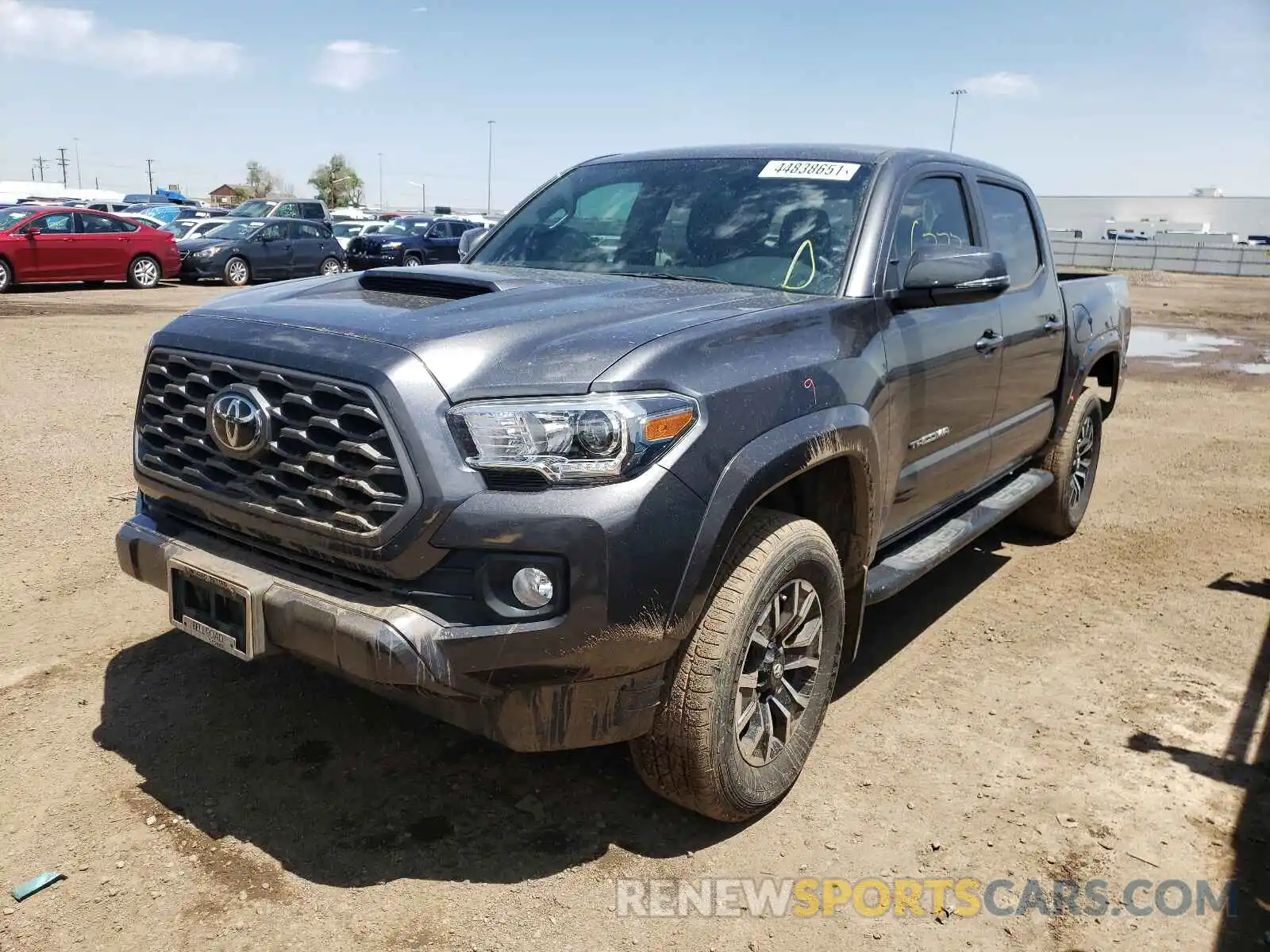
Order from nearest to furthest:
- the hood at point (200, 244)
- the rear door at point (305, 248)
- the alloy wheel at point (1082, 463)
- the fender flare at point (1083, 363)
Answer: the fender flare at point (1083, 363) → the alloy wheel at point (1082, 463) → the hood at point (200, 244) → the rear door at point (305, 248)

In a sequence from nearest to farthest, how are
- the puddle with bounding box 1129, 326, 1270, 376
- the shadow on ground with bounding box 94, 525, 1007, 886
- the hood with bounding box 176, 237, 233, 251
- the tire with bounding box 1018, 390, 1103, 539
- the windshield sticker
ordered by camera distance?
the shadow on ground with bounding box 94, 525, 1007, 886 < the windshield sticker < the tire with bounding box 1018, 390, 1103, 539 < the puddle with bounding box 1129, 326, 1270, 376 < the hood with bounding box 176, 237, 233, 251

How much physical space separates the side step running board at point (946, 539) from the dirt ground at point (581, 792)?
19.7 inches

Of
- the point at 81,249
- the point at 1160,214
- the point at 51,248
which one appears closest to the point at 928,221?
the point at 51,248

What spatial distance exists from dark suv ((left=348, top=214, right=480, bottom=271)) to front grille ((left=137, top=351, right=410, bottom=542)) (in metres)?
20.7

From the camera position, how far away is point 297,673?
13.2ft

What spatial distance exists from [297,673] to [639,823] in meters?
1.58

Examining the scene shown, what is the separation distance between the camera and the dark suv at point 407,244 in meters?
23.9

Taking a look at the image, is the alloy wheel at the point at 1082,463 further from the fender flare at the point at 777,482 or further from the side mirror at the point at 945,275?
the fender flare at the point at 777,482


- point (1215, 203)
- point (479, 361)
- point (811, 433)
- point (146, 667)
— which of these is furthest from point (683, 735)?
point (1215, 203)

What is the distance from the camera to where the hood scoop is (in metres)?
3.35

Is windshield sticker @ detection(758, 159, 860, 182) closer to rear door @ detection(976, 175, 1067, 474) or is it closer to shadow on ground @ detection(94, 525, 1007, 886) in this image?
rear door @ detection(976, 175, 1067, 474)

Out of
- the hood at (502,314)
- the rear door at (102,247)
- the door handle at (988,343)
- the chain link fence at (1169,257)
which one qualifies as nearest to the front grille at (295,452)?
the hood at (502,314)

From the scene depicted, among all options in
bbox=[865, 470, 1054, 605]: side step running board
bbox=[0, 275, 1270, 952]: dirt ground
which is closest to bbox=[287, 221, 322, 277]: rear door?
bbox=[0, 275, 1270, 952]: dirt ground

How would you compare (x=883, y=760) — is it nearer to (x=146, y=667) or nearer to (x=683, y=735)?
(x=683, y=735)
